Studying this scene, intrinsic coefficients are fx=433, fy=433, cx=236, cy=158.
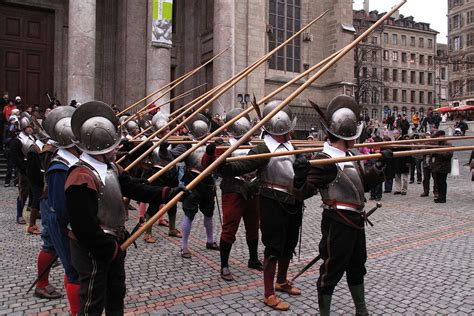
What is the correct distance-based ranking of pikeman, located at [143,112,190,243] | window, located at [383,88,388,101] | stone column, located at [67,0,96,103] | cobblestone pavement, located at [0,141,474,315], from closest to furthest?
cobblestone pavement, located at [0,141,474,315] < pikeman, located at [143,112,190,243] < stone column, located at [67,0,96,103] < window, located at [383,88,388,101]

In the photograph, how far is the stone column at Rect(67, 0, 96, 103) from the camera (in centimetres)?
1492

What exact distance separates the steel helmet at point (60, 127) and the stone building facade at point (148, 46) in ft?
35.4

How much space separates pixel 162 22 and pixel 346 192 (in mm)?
14287

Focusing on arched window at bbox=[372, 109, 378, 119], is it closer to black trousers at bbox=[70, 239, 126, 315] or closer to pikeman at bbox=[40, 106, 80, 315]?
pikeman at bbox=[40, 106, 80, 315]

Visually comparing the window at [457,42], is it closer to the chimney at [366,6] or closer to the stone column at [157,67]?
the chimney at [366,6]

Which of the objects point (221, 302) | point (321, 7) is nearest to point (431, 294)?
point (221, 302)

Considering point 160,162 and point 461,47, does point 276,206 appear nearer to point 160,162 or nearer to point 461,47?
point 160,162

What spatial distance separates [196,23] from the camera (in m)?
→ 25.0

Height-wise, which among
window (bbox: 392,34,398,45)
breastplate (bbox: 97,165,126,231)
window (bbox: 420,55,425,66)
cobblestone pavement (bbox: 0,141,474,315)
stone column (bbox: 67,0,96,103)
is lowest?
cobblestone pavement (bbox: 0,141,474,315)

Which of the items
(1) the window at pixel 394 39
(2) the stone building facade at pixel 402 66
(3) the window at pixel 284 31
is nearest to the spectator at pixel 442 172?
(3) the window at pixel 284 31

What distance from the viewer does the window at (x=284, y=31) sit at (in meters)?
26.3

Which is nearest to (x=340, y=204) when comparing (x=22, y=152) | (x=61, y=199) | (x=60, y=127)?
(x=61, y=199)

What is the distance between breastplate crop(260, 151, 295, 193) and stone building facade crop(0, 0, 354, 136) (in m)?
11.7

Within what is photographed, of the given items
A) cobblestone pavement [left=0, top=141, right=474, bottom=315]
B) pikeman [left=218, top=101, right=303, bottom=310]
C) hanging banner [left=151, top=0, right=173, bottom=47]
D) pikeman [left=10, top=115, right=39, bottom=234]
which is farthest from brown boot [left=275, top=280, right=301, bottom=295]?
hanging banner [left=151, top=0, right=173, bottom=47]
